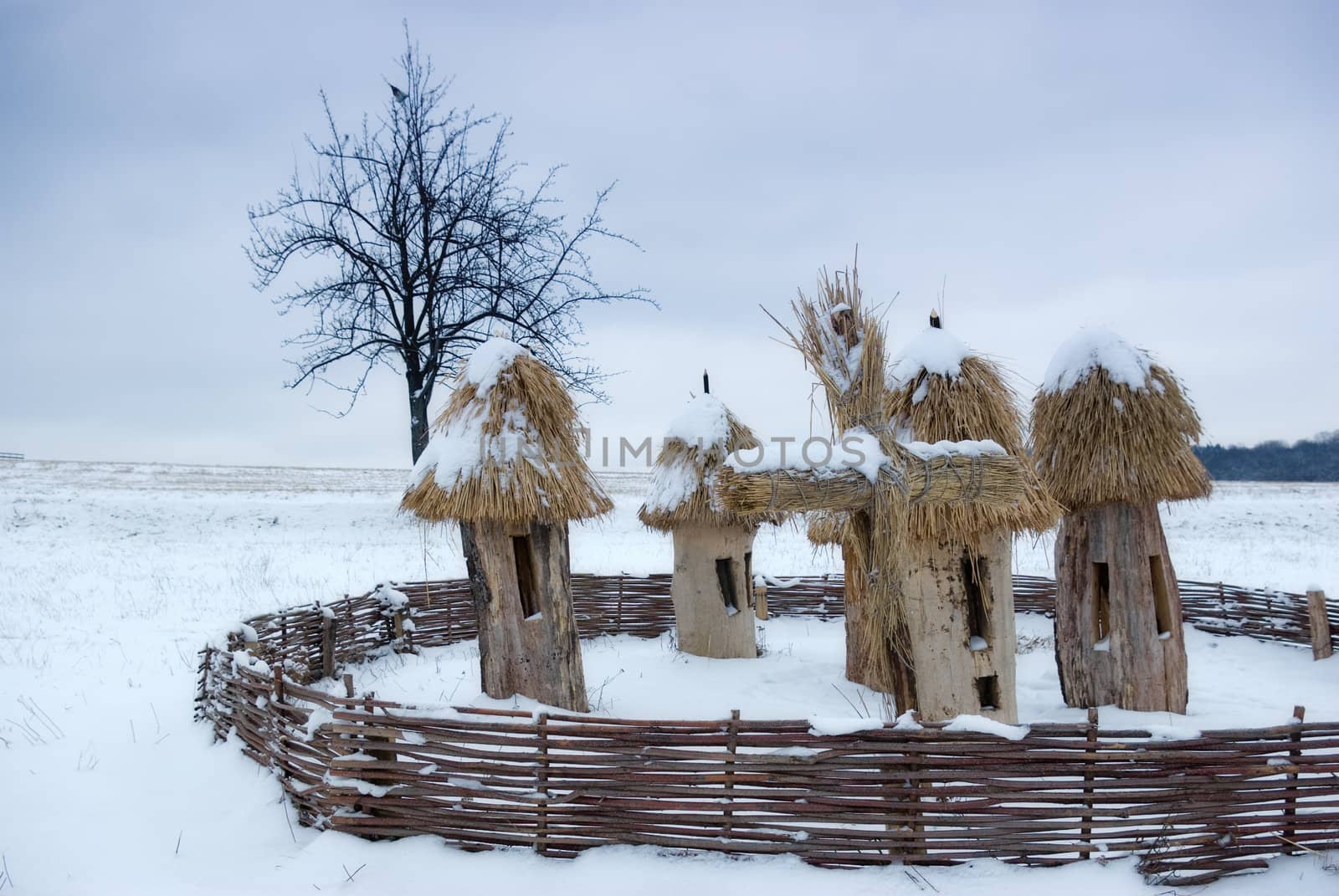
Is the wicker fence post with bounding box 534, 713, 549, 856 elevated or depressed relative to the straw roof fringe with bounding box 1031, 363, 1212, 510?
depressed

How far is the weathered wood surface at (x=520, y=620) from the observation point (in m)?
6.48

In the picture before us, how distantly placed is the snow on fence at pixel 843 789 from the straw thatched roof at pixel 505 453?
178 cm

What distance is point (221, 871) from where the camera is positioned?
4.61 meters

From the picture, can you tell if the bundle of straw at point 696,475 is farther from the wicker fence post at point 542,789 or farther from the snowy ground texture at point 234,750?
the wicker fence post at point 542,789

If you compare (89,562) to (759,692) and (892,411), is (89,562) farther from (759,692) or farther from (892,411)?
(892,411)

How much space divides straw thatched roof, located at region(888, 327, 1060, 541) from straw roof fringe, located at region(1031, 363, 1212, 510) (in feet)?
3.79

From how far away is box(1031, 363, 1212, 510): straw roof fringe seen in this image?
6715 mm

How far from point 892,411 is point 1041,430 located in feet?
7.27

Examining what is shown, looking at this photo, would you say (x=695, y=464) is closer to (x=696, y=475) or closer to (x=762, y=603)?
(x=696, y=475)

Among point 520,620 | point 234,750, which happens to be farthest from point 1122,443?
point 234,750

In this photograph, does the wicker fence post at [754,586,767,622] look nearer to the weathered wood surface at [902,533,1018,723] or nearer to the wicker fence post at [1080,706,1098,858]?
the weathered wood surface at [902,533,1018,723]

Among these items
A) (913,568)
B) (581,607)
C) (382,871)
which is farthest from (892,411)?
(581,607)

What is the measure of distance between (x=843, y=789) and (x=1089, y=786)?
1.27m

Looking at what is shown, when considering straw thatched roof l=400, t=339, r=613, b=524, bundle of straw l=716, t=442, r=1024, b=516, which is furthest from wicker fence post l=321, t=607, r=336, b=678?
bundle of straw l=716, t=442, r=1024, b=516
